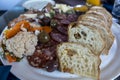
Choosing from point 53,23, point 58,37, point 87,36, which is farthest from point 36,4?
point 87,36

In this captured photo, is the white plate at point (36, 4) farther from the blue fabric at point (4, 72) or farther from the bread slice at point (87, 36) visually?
the blue fabric at point (4, 72)

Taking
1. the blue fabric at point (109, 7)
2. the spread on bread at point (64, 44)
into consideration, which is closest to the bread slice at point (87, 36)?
the spread on bread at point (64, 44)

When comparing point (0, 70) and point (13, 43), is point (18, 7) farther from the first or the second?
point (0, 70)

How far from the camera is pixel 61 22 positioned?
3.66ft

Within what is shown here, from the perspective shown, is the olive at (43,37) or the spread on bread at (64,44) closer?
the spread on bread at (64,44)

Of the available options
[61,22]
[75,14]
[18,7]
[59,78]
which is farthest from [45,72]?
[18,7]

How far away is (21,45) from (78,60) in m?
0.25

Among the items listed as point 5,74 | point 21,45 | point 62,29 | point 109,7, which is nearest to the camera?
point 5,74

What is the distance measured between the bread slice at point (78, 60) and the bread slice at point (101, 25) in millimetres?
138

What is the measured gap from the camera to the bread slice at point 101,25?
0.99 meters

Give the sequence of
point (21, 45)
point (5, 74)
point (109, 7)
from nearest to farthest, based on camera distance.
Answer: point (5, 74) < point (21, 45) < point (109, 7)

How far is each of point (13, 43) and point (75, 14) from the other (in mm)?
460

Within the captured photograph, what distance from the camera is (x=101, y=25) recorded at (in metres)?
1.01

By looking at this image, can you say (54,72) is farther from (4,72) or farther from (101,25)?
(101,25)
